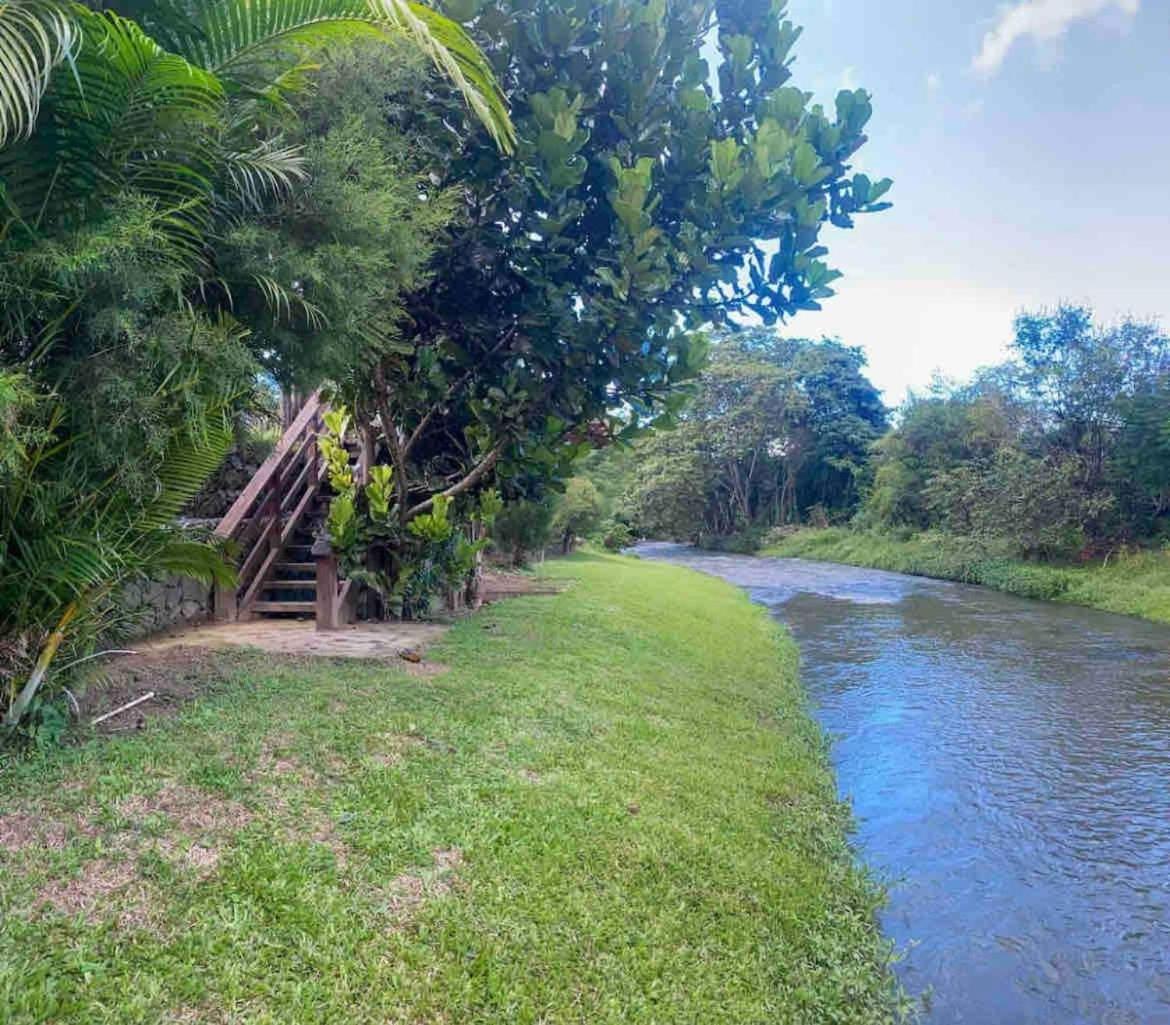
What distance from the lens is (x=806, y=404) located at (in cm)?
3097

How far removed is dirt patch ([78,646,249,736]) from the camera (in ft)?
11.1

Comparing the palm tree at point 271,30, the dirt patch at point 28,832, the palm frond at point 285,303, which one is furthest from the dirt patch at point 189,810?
the palm tree at point 271,30

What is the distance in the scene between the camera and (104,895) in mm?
2090

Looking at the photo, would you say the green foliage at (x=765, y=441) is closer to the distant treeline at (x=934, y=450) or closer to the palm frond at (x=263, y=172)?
the distant treeline at (x=934, y=450)

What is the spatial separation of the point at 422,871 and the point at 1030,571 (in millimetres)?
18291

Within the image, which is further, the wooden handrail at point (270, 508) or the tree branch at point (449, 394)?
the wooden handrail at point (270, 508)

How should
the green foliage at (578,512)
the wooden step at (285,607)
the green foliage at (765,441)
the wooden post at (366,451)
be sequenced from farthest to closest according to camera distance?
1. the green foliage at (765,441)
2. the green foliage at (578,512)
3. the wooden post at (366,451)
4. the wooden step at (285,607)

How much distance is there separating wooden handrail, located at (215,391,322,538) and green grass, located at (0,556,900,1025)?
198 cm

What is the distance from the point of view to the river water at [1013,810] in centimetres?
325

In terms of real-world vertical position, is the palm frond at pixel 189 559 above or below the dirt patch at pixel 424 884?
above

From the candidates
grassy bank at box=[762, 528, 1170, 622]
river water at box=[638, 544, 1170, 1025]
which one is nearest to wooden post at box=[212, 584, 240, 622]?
river water at box=[638, 544, 1170, 1025]

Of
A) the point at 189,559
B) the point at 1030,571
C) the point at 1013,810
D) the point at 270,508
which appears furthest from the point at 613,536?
the point at 189,559

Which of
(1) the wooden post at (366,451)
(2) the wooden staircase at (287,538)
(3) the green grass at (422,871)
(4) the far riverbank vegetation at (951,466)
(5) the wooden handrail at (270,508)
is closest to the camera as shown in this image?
(3) the green grass at (422,871)

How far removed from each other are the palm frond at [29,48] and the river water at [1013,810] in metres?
4.24
